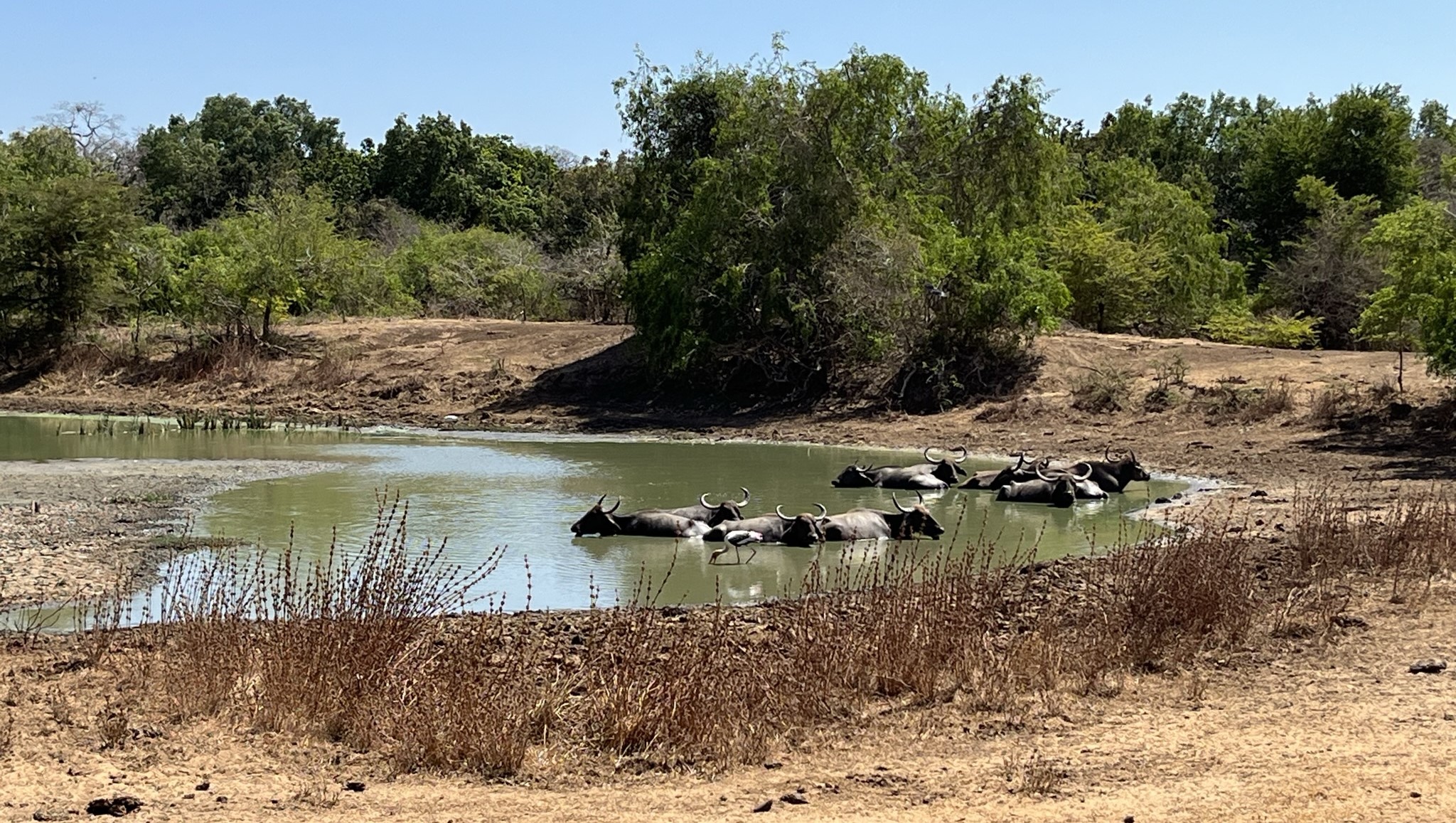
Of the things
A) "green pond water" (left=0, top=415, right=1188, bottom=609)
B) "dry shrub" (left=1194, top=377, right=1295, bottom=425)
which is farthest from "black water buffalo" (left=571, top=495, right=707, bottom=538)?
"dry shrub" (left=1194, top=377, right=1295, bottom=425)

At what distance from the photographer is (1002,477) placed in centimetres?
1927

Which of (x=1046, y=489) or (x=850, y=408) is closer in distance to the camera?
(x=1046, y=489)

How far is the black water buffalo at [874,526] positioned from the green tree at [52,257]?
2926 cm

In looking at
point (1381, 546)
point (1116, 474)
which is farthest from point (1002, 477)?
point (1381, 546)

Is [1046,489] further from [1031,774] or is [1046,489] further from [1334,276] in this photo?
[1334,276]

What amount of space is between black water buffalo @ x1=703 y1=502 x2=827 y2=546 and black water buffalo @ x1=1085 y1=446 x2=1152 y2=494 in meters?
5.54

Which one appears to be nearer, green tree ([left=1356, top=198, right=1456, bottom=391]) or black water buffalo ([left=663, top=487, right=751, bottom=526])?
black water buffalo ([left=663, top=487, right=751, bottom=526])

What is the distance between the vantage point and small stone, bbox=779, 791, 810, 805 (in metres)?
5.98

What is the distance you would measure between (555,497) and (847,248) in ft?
43.8

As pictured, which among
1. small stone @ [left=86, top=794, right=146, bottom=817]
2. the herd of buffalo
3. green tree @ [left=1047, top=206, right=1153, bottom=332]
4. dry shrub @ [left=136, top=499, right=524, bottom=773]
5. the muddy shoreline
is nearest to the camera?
small stone @ [left=86, top=794, right=146, bottom=817]

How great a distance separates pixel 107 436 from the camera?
1043 inches

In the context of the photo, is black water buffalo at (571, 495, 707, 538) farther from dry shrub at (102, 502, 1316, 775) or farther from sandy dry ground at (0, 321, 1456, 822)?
dry shrub at (102, 502, 1316, 775)

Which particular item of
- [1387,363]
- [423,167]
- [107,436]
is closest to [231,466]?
[107,436]

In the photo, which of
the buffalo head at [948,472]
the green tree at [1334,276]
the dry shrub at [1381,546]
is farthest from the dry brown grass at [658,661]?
the green tree at [1334,276]
